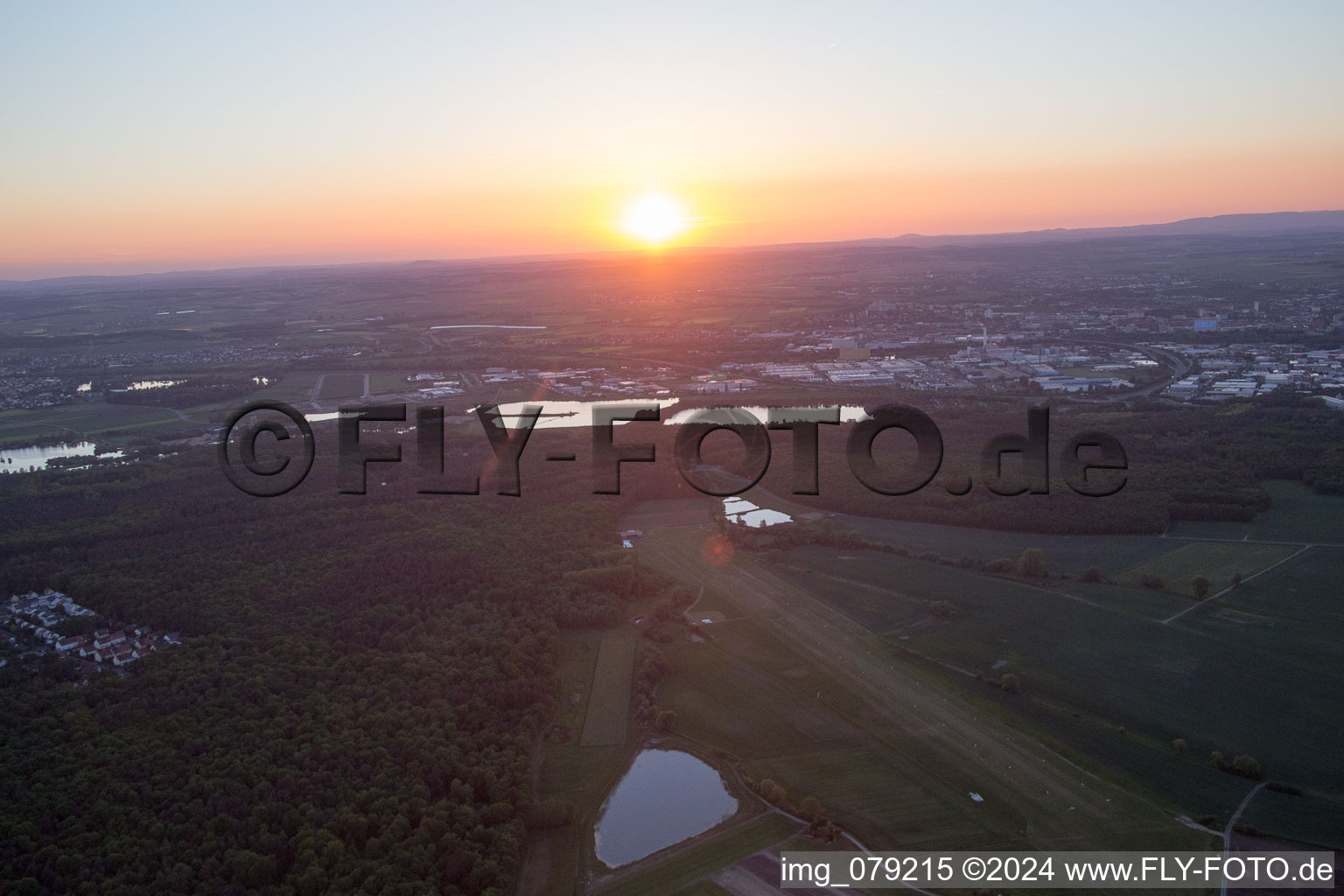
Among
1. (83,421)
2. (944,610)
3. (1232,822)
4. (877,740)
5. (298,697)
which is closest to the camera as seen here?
(1232,822)

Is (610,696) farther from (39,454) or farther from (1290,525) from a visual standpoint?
(39,454)

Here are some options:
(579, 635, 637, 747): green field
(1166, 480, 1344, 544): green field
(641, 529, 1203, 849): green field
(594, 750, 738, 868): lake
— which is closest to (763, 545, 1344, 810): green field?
(641, 529, 1203, 849): green field

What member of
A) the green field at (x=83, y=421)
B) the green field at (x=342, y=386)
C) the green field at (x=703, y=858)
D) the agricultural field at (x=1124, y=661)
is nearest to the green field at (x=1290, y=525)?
the agricultural field at (x=1124, y=661)

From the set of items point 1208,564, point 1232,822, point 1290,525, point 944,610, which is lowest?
point 1232,822

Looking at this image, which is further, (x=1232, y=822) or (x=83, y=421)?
(x=83, y=421)

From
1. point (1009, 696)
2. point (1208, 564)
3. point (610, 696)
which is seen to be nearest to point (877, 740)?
point (1009, 696)

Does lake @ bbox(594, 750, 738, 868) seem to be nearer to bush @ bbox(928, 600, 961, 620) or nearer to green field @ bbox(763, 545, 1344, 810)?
Result: green field @ bbox(763, 545, 1344, 810)
